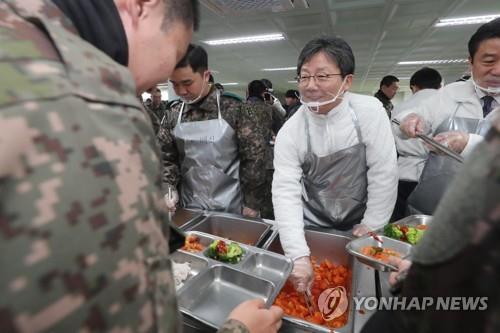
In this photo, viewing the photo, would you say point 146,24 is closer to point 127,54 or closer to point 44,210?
point 127,54

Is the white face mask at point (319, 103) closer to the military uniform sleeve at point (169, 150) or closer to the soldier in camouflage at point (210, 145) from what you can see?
the soldier in camouflage at point (210, 145)

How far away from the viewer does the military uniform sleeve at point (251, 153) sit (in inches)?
68.2

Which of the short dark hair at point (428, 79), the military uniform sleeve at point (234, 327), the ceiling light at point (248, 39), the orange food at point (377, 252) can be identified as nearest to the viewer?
the military uniform sleeve at point (234, 327)

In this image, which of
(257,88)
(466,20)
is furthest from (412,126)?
(466,20)

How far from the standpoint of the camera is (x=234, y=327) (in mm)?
535

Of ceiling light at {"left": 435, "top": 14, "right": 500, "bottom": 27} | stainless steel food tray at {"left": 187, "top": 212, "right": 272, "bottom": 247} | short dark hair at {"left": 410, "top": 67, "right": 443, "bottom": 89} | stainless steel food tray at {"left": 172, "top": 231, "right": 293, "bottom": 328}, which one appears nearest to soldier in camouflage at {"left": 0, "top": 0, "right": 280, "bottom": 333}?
stainless steel food tray at {"left": 172, "top": 231, "right": 293, "bottom": 328}

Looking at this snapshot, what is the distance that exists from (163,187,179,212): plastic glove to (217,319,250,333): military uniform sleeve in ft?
3.61

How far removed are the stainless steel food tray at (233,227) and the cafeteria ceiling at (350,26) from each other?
1707 mm

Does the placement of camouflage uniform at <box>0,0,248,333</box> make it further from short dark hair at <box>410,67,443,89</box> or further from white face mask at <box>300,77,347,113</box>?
short dark hair at <box>410,67,443,89</box>

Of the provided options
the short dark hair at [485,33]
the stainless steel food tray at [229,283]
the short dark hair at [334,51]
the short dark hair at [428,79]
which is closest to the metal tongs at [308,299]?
the stainless steel food tray at [229,283]

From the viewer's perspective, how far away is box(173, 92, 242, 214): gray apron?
67.9 inches

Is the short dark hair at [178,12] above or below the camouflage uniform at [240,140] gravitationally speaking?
above

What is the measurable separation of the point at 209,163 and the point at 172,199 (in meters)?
0.32

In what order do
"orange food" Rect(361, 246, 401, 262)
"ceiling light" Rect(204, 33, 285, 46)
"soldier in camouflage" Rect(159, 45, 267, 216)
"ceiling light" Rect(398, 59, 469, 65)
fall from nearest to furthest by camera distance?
"orange food" Rect(361, 246, 401, 262), "soldier in camouflage" Rect(159, 45, 267, 216), "ceiling light" Rect(204, 33, 285, 46), "ceiling light" Rect(398, 59, 469, 65)
